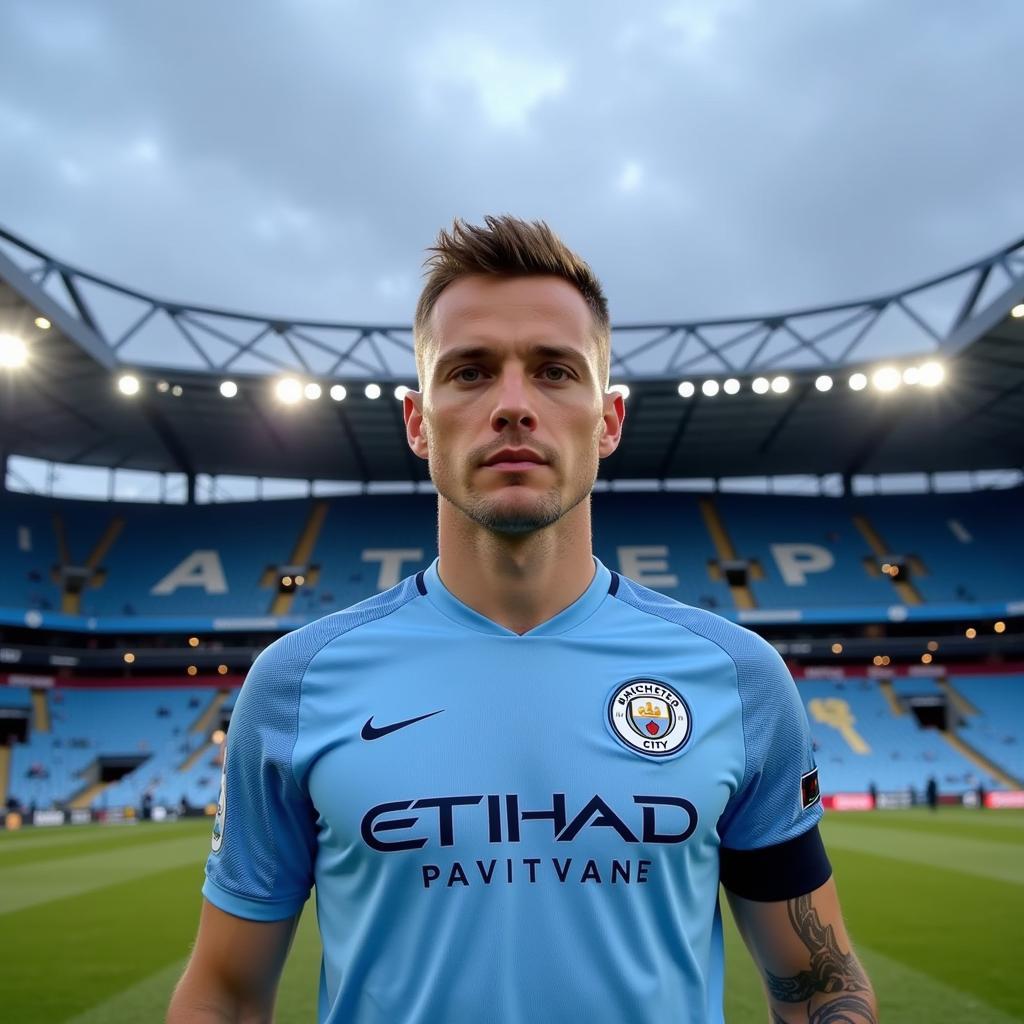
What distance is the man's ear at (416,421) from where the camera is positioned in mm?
2141

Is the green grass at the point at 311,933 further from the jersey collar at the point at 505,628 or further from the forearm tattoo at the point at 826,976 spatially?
the jersey collar at the point at 505,628

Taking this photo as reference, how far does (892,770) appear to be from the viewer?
32.6m

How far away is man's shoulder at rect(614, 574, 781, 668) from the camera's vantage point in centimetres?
204

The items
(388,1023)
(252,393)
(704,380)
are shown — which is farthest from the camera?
(252,393)

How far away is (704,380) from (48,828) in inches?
1047

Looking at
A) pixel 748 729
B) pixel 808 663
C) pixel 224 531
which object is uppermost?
pixel 224 531

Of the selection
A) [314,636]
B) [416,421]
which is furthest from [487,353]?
[314,636]

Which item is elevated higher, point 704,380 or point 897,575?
point 704,380

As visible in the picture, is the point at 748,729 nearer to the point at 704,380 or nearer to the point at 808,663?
the point at 704,380

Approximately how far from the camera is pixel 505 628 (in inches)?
78.6

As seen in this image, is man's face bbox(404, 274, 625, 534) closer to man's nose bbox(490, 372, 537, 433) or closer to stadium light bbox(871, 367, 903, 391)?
man's nose bbox(490, 372, 537, 433)

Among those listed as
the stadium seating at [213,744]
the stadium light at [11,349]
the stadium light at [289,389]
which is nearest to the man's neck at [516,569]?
the stadium light at [11,349]

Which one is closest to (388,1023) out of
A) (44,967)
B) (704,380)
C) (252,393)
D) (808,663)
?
(44,967)

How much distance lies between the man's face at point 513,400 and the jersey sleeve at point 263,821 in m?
0.61
